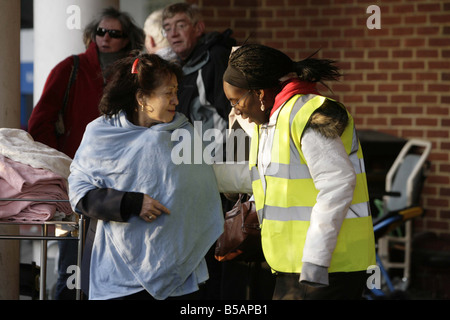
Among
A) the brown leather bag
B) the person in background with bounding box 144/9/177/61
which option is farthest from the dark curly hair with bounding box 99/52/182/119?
the person in background with bounding box 144/9/177/61

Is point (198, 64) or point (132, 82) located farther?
point (198, 64)

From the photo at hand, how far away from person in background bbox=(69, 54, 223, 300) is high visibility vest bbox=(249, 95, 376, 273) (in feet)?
1.21

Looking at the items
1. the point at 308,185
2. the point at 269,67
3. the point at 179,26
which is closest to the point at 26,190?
the point at 269,67

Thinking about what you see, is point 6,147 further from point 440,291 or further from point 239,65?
point 440,291

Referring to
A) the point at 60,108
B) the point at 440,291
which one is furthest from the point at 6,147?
the point at 440,291

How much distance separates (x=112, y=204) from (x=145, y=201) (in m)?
0.13

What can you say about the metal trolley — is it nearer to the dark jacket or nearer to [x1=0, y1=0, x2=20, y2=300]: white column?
[x1=0, y1=0, x2=20, y2=300]: white column

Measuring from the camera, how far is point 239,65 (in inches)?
123

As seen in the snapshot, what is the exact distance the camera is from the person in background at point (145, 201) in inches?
122

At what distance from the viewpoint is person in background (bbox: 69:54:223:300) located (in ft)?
10.1

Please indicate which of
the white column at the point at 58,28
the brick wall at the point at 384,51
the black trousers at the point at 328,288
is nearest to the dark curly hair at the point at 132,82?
the black trousers at the point at 328,288

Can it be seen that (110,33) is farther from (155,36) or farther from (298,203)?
(298,203)

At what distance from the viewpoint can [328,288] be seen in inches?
114

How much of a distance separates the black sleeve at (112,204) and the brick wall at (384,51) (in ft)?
14.0
